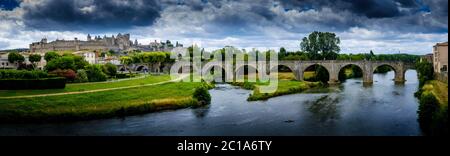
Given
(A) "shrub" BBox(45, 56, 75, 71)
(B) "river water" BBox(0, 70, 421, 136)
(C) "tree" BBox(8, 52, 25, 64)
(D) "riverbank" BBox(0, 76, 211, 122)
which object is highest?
(C) "tree" BBox(8, 52, 25, 64)

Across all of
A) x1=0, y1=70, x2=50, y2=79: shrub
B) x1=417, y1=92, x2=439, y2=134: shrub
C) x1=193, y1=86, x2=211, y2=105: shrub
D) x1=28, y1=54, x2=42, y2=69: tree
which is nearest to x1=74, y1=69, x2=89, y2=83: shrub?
x1=0, y1=70, x2=50, y2=79: shrub

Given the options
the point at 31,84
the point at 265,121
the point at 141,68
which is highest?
the point at 141,68

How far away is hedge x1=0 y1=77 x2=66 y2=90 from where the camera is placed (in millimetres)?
12602

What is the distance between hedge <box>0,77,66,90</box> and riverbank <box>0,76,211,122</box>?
53.9 inches

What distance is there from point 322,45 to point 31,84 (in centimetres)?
1920

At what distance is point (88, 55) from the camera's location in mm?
26391

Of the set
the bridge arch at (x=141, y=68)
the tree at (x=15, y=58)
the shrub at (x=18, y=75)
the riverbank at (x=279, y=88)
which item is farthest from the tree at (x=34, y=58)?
the bridge arch at (x=141, y=68)

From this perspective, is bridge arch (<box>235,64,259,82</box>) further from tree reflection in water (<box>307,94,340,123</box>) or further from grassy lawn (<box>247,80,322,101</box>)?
tree reflection in water (<box>307,94,340,123</box>)

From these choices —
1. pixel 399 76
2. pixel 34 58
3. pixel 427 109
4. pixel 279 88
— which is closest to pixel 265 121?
pixel 427 109

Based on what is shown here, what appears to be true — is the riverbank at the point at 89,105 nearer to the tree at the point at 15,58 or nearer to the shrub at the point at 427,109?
the shrub at the point at 427,109

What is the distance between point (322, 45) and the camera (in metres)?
28.3

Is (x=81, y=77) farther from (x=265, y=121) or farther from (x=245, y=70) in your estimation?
(x=245, y=70)

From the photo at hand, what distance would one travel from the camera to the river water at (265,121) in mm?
9391
